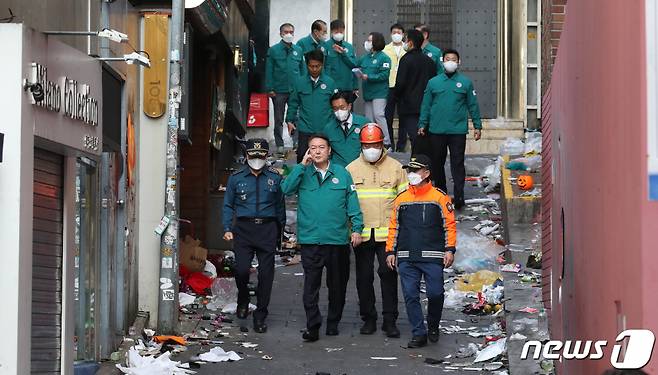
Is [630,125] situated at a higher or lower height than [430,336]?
higher

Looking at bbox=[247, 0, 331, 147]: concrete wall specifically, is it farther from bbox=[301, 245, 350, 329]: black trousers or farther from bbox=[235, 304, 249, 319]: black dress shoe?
bbox=[301, 245, 350, 329]: black trousers

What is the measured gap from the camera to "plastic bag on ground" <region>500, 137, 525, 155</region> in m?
22.0

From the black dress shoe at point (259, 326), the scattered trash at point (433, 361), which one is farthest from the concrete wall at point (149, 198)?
the scattered trash at point (433, 361)

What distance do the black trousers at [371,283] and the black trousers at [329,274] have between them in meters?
0.17

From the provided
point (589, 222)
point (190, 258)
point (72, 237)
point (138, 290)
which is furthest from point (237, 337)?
point (589, 222)

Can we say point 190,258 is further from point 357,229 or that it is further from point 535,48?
point 535,48

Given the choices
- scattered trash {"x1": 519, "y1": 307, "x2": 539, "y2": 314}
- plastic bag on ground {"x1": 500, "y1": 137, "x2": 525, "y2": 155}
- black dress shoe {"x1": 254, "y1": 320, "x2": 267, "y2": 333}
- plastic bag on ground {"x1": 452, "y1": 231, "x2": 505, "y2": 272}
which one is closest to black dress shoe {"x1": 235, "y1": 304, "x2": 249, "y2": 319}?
black dress shoe {"x1": 254, "y1": 320, "x2": 267, "y2": 333}

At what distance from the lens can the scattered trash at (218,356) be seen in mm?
12102

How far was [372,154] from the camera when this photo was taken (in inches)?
529

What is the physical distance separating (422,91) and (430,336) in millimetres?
6982

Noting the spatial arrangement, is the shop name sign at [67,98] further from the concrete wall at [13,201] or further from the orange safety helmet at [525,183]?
the orange safety helmet at [525,183]

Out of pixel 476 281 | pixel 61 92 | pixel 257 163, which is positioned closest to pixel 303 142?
pixel 476 281

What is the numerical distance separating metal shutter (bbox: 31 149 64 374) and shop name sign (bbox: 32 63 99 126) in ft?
1.04

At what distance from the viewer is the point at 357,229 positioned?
13.2 metres
